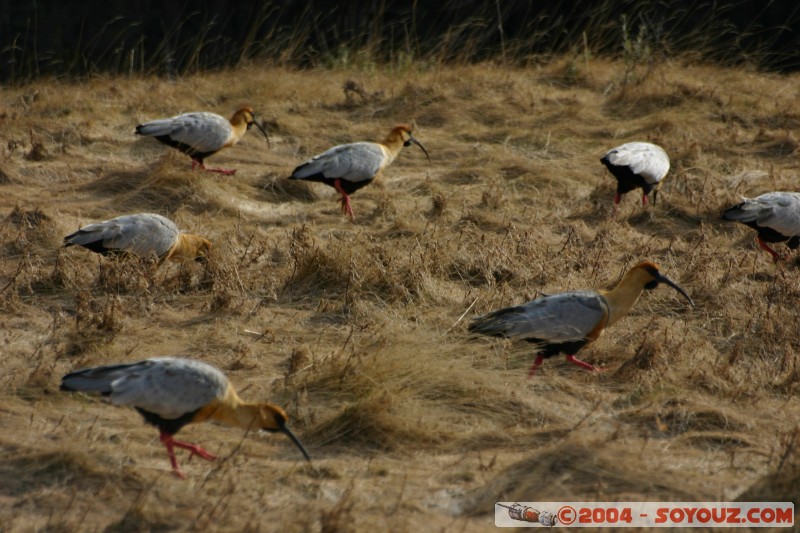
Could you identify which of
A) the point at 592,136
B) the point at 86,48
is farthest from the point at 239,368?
the point at 86,48

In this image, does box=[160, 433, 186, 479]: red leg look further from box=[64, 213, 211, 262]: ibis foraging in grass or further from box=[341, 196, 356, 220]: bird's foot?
box=[341, 196, 356, 220]: bird's foot

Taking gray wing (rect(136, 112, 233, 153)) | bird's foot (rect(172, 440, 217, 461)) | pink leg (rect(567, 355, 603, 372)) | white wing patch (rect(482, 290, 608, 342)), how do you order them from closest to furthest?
bird's foot (rect(172, 440, 217, 461)) → white wing patch (rect(482, 290, 608, 342)) → pink leg (rect(567, 355, 603, 372)) → gray wing (rect(136, 112, 233, 153))

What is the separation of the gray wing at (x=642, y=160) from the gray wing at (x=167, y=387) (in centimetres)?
495

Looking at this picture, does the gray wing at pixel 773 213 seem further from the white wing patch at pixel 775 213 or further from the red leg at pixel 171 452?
the red leg at pixel 171 452

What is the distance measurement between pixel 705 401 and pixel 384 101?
273 inches

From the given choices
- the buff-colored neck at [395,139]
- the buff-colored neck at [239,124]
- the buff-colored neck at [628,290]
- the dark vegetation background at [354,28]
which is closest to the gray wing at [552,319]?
the buff-colored neck at [628,290]

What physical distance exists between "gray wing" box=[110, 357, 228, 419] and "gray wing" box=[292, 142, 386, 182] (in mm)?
4186

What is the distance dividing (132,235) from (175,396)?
2750 millimetres

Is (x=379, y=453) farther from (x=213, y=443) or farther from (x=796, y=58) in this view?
(x=796, y=58)

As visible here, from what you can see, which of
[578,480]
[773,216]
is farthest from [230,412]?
[773,216]

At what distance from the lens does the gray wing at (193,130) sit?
943 cm

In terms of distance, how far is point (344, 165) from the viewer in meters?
9.13

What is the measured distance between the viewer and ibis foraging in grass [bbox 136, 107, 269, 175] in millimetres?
9445

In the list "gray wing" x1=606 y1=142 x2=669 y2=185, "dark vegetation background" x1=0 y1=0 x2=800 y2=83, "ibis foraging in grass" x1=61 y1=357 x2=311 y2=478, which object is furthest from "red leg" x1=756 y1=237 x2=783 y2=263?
"dark vegetation background" x1=0 y1=0 x2=800 y2=83
